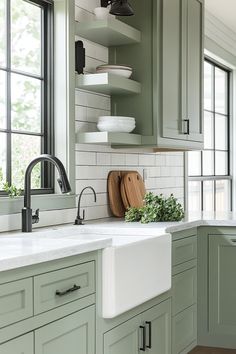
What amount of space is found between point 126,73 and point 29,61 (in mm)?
709

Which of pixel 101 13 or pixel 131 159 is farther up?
pixel 101 13

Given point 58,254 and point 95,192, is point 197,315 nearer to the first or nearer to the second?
point 95,192

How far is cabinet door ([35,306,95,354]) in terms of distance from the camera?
2408mm

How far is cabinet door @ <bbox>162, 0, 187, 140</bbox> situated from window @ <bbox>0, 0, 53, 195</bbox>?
904mm

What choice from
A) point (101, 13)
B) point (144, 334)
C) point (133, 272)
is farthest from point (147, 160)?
point (133, 272)

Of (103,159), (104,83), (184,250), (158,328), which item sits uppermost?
(104,83)

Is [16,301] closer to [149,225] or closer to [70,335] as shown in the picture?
[70,335]

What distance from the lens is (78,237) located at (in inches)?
132

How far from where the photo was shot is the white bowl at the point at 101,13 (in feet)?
13.2

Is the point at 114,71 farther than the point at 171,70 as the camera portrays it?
No

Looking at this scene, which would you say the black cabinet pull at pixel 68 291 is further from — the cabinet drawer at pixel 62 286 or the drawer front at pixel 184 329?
the drawer front at pixel 184 329

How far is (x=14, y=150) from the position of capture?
11.6 ft

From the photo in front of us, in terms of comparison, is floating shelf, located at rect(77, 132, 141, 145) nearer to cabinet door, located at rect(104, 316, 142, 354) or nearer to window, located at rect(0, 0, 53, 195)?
window, located at rect(0, 0, 53, 195)

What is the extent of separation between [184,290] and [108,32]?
5.67 ft
